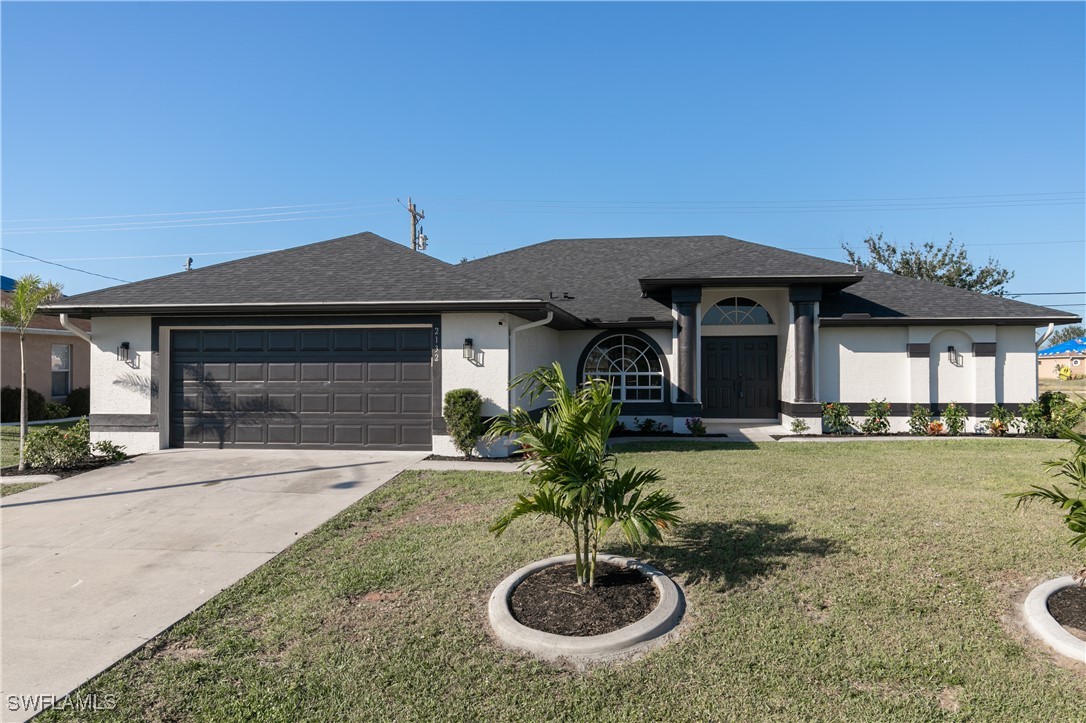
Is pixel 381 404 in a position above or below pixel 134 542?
above

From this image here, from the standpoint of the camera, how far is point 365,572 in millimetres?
4984

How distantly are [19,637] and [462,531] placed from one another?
11.2 feet

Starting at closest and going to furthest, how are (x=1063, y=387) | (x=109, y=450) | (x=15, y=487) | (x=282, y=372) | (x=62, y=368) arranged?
(x=15, y=487)
(x=109, y=450)
(x=282, y=372)
(x=62, y=368)
(x=1063, y=387)

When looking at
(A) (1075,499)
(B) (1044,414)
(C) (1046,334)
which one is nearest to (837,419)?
(B) (1044,414)

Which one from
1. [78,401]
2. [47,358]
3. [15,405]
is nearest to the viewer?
[15,405]

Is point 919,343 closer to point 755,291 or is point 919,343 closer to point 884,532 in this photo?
point 755,291

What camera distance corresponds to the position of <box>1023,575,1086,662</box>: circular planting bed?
3.55 metres

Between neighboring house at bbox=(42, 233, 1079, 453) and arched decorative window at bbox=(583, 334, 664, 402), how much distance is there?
36mm

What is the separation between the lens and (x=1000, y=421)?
1365 cm

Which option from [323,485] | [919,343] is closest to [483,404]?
[323,485]

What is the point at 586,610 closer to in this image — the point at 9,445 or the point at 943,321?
the point at 943,321

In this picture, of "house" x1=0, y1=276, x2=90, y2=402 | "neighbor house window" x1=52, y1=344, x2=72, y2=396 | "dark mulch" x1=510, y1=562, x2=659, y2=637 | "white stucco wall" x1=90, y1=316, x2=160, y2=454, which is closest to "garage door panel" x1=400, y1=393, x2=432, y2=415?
"white stucco wall" x1=90, y1=316, x2=160, y2=454

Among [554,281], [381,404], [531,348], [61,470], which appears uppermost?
[554,281]

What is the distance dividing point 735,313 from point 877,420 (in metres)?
4.19
